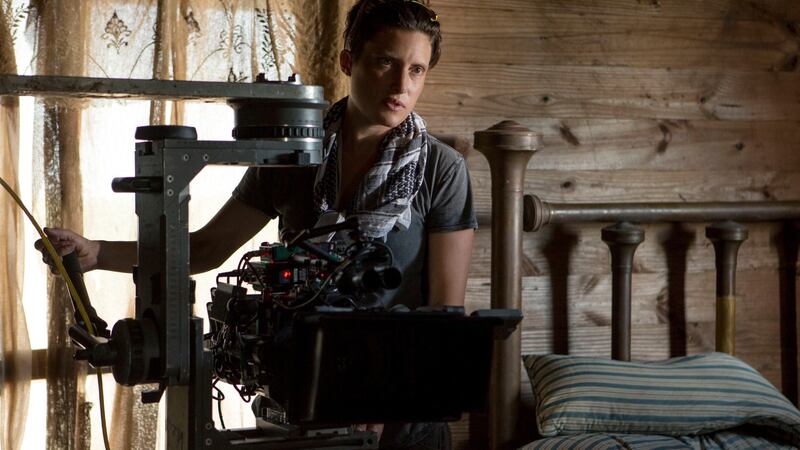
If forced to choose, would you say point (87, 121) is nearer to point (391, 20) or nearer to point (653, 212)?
point (391, 20)

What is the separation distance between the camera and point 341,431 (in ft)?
4.03

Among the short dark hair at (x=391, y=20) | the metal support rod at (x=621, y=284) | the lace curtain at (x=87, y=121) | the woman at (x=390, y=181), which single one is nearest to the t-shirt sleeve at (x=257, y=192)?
the woman at (x=390, y=181)

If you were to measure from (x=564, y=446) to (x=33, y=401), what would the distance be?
1.06 m

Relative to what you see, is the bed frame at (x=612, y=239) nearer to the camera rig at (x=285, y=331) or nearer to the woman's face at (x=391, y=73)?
the woman's face at (x=391, y=73)

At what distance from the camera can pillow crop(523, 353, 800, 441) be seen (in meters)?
2.17

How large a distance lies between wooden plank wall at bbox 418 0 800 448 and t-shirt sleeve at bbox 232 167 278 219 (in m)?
0.67

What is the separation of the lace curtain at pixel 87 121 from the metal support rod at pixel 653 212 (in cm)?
52

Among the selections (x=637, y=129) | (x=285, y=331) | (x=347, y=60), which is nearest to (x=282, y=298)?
(x=285, y=331)

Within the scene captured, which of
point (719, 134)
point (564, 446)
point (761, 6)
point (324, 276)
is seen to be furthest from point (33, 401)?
point (761, 6)

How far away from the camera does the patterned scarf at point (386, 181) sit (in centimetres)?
161

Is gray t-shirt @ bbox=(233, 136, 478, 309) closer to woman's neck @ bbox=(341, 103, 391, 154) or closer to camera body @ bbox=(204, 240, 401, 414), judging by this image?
woman's neck @ bbox=(341, 103, 391, 154)

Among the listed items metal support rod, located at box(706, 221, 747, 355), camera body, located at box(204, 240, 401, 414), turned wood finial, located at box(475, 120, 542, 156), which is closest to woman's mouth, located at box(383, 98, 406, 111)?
camera body, located at box(204, 240, 401, 414)

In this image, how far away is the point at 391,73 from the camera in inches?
65.1

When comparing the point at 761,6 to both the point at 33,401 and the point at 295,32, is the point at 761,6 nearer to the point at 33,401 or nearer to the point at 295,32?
the point at 295,32
